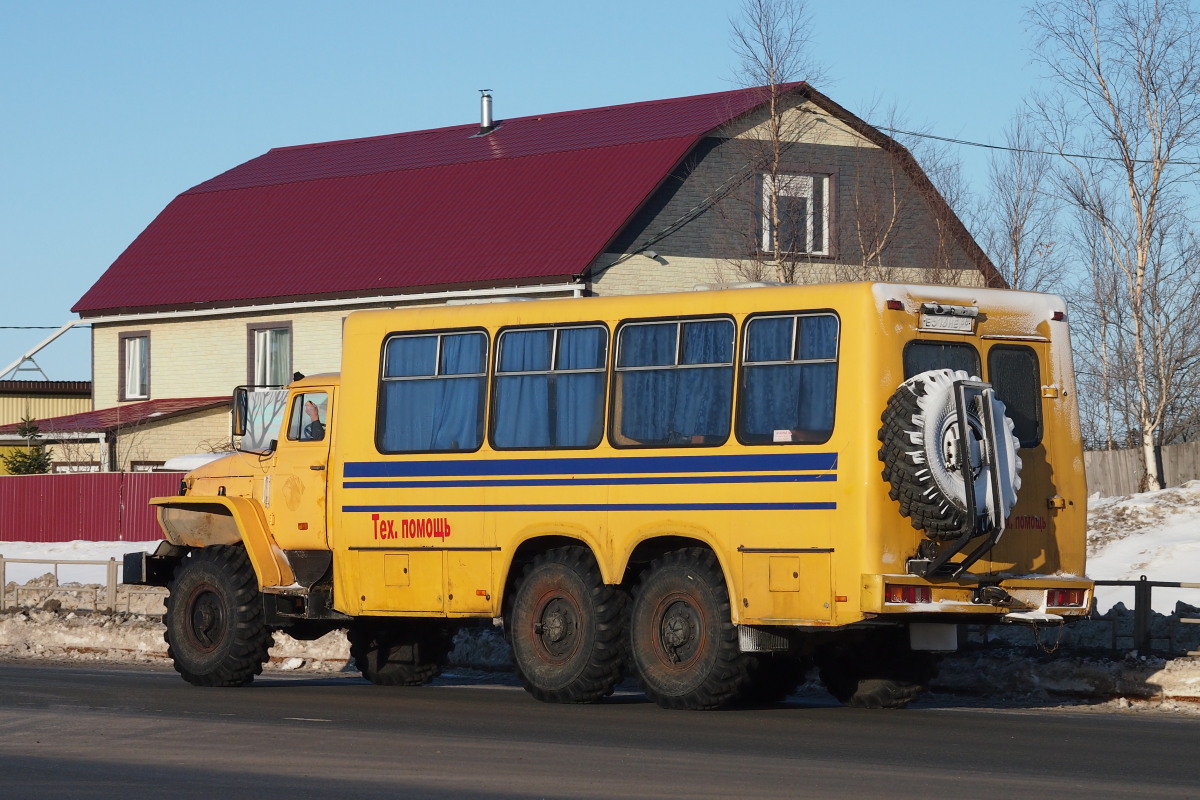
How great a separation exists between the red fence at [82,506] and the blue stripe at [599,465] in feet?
91.5

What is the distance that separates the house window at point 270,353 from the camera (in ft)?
154

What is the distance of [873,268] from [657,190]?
529 cm

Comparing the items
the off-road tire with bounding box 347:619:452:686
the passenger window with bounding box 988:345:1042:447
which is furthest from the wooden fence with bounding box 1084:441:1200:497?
the passenger window with bounding box 988:345:1042:447

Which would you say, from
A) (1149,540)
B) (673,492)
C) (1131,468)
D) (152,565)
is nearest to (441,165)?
(1131,468)

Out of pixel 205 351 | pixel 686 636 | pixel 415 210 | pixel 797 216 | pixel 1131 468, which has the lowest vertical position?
pixel 686 636

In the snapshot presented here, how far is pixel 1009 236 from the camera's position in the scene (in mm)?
43188

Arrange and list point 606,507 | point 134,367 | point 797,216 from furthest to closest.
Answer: point 134,367 → point 797,216 → point 606,507

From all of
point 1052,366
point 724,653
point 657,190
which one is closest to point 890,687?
point 724,653

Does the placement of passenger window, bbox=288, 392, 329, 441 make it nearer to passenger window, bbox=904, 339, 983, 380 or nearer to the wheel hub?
the wheel hub

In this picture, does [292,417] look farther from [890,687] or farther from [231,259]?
[231,259]

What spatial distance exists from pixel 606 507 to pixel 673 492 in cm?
67

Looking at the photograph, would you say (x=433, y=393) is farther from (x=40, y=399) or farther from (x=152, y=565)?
(x=40, y=399)

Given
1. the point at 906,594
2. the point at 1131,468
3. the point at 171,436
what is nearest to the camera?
the point at 906,594

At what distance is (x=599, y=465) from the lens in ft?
53.2
